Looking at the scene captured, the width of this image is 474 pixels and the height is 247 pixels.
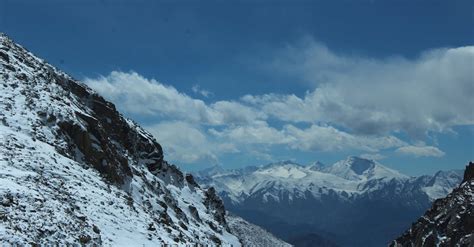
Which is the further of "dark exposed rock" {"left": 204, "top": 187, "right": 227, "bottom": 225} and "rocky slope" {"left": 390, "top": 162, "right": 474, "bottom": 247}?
"dark exposed rock" {"left": 204, "top": 187, "right": 227, "bottom": 225}

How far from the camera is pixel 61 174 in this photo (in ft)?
107

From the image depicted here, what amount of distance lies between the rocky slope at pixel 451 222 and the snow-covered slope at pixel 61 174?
1535 inches

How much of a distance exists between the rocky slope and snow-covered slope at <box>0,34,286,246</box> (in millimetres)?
38984

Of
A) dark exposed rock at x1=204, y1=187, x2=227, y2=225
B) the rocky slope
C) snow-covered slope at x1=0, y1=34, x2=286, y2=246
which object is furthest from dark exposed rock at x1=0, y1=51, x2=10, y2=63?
dark exposed rock at x1=204, y1=187, x2=227, y2=225

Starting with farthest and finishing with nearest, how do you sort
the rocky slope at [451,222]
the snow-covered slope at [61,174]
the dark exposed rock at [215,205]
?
the dark exposed rock at [215,205], the rocky slope at [451,222], the snow-covered slope at [61,174]

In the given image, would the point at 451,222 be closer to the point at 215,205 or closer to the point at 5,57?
the point at 215,205

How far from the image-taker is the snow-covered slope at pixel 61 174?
76.7 ft

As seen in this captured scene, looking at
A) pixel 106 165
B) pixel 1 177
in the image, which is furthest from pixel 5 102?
pixel 1 177

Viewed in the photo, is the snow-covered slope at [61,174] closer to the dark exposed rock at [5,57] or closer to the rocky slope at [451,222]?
the dark exposed rock at [5,57]

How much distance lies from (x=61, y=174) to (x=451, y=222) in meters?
57.0

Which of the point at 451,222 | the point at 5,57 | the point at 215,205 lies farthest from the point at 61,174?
the point at 215,205

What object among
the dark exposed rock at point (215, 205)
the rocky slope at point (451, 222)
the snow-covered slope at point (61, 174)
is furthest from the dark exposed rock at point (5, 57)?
the dark exposed rock at point (215, 205)

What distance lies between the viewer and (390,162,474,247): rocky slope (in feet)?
202

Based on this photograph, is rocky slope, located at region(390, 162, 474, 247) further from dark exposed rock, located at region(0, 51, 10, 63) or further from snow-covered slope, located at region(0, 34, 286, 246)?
dark exposed rock, located at region(0, 51, 10, 63)
